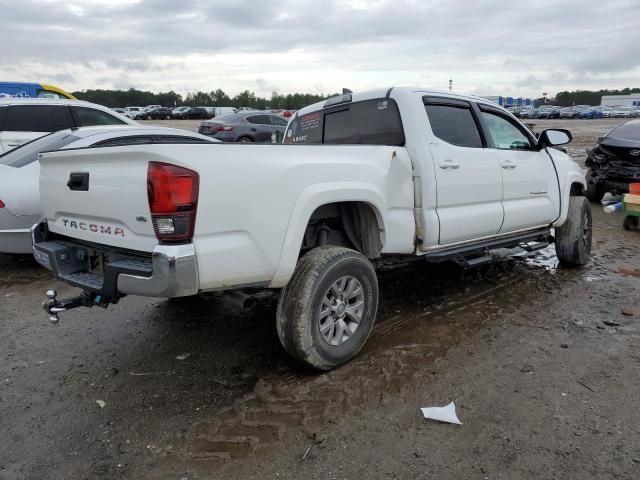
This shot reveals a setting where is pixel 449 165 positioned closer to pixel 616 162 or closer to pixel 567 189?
pixel 567 189

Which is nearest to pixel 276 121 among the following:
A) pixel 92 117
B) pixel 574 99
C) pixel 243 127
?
pixel 243 127

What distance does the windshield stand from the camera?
5.85 metres

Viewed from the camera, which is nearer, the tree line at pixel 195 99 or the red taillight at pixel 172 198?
the red taillight at pixel 172 198

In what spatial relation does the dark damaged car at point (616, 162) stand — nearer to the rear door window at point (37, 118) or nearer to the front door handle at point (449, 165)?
the front door handle at point (449, 165)

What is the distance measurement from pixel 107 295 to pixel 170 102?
108m

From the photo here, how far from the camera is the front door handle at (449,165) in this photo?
4.13 m

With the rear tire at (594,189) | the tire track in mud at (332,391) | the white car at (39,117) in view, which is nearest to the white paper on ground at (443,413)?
the tire track in mud at (332,391)

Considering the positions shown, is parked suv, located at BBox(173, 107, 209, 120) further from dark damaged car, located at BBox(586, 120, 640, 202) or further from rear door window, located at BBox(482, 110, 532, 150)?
rear door window, located at BBox(482, 110, 532, 150)

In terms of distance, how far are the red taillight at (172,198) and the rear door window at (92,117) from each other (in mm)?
6535

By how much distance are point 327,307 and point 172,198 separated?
4.39 feet

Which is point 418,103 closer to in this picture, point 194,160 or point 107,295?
point 194,160

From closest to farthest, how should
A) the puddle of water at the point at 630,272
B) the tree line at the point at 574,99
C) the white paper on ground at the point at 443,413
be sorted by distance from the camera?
the white paper on ground at the point at 443,413
the puddle of water at the point at 630,272
the tree line at the point at 574,99

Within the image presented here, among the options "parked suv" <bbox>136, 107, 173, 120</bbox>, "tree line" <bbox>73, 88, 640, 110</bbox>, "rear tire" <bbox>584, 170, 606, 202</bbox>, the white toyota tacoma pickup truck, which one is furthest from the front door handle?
"tree line" <bbox>73, 88, 640, 110</bbox>

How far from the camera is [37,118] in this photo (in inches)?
326
